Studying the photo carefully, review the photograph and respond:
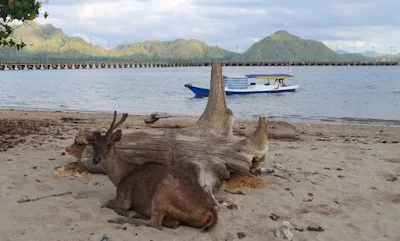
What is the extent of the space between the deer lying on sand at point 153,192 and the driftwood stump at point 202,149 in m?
0.90

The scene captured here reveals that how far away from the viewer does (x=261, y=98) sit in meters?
37.7

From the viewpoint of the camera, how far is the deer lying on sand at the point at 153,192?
5609 mm

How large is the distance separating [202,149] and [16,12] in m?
6.69

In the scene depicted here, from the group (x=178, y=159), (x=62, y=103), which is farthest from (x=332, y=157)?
(x=62, y=103)

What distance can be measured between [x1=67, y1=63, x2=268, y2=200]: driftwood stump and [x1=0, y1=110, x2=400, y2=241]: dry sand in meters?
0.45

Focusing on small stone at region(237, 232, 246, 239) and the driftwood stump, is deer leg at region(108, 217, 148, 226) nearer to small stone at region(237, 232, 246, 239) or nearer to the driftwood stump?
small stone at region(237, 232, 246, 239)

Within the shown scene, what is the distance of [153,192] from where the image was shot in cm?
581

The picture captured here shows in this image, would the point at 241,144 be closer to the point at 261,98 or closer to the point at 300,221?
the point at 300,221

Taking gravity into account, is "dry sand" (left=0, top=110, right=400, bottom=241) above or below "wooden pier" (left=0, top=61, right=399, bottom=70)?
above

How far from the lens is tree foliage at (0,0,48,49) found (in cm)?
1123

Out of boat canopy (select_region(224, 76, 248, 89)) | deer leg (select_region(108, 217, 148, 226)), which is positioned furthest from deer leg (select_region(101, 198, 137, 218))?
boat canopy (select_region(224, 76, 248, 89))

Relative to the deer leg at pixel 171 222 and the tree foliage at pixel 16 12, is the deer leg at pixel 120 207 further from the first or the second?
the tree foliage at pixel 16 12

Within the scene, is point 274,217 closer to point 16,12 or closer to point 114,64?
point 16,12

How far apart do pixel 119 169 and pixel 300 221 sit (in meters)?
2.48
